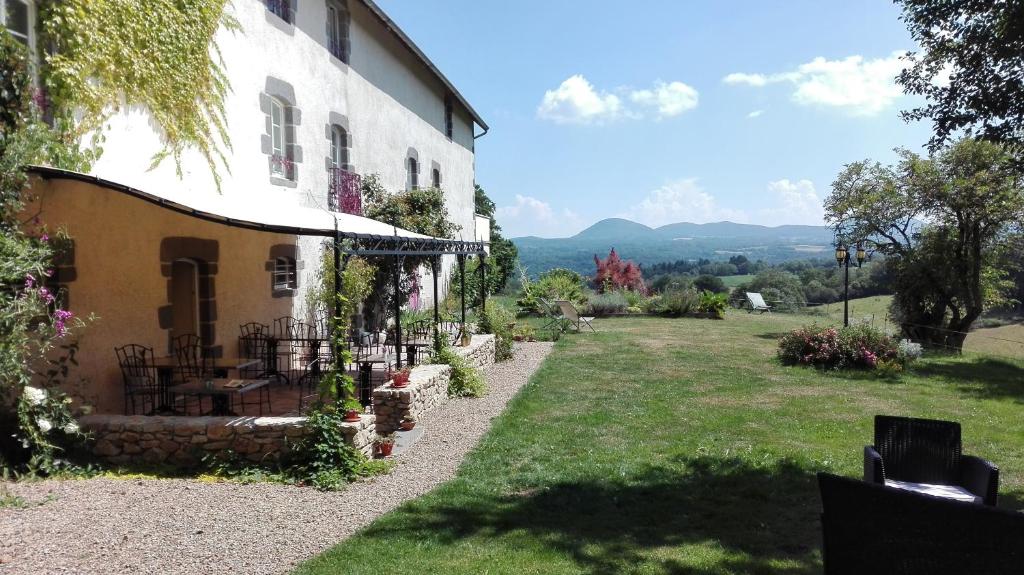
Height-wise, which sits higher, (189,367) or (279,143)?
(279,143)

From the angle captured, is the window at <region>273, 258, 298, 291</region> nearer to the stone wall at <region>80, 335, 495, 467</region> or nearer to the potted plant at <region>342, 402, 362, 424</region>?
the stone wall at <region>80, 335, 495, 467</region>

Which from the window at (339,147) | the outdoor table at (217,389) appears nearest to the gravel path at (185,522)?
the outdoor table at (217,389)

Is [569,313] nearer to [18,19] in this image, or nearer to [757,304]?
[757,304]

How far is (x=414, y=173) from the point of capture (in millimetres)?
16703

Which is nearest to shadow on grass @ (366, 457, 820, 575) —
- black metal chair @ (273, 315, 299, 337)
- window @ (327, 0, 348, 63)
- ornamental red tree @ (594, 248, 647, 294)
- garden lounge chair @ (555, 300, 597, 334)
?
black metal chair @ (273, 315, 299, 337)

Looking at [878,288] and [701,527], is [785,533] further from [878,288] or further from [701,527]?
[878,288]

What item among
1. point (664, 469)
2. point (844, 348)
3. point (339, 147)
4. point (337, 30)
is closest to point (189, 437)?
point (664, 469)

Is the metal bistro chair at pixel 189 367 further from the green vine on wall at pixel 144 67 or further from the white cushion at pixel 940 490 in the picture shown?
the white cushion at pixel 940 490

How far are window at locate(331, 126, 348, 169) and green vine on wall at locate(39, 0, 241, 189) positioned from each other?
356cm

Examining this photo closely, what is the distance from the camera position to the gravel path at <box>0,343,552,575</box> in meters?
3.72

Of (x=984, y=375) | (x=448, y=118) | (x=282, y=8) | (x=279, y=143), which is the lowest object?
(x=984, y=375)

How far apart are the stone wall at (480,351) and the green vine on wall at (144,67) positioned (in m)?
4.24

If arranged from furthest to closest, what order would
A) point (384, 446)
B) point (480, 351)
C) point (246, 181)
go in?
point (480, 351) < point (246, 181) < point (384, 446)

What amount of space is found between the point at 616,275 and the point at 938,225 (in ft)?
33.8
